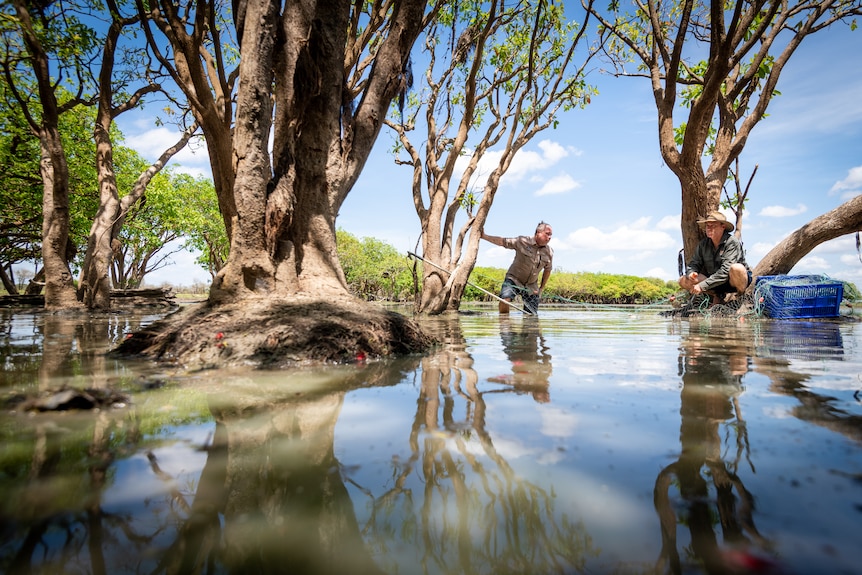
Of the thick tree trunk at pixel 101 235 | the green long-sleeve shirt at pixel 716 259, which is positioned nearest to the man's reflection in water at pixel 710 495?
the green long-sleeve shirt at pixel 716 259

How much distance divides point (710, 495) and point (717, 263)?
25.0ft

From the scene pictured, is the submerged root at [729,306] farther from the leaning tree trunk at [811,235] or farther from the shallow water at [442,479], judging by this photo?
the shallow water at [442,479]

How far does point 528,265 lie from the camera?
9.77 metres

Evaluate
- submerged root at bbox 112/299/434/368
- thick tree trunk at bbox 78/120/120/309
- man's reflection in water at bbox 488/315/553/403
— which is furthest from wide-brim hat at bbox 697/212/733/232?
thick tree trunk at bbox 78/120/120/309

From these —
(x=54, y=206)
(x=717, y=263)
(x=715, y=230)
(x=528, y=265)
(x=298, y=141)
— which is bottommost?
(x=717, y=263)

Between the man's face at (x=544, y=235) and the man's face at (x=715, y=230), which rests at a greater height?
the man's face at (x=544, y=235)

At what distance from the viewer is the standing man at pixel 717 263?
6.89m

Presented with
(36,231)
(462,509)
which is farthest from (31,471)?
(36,231)

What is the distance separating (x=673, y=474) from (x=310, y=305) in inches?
113

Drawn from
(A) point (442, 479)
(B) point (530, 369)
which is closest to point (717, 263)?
(B) point (530, 369)

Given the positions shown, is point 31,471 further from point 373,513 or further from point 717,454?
point 717,454

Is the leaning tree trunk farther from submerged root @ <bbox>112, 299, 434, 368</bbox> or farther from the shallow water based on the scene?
submerged root @ <bbox>112, 299, 434, 368</bbox>

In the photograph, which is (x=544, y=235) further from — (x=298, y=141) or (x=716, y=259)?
(x=298, y=141)

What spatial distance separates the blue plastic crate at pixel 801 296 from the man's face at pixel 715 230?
1.22 metres
